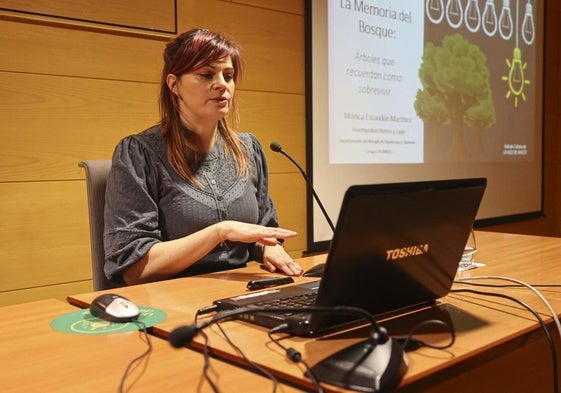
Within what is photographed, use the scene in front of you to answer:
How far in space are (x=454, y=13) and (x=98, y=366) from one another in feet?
11.1

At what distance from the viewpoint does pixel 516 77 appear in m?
4.20

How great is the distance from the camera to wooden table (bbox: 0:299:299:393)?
0.77 metres

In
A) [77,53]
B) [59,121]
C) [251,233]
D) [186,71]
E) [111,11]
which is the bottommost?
[251,233]

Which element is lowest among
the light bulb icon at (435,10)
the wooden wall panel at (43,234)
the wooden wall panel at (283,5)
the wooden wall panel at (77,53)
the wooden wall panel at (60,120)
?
the wooden wall panel at (43,234)

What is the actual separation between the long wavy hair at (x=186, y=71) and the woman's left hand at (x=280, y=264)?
0.30 meters

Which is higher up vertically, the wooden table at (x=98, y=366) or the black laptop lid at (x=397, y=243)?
the black laptop lid at (x=397, y=243)

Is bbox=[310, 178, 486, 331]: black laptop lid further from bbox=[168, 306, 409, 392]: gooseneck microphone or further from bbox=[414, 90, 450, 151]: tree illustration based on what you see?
bbox=[414, 90, 450, 151]: tree illustration

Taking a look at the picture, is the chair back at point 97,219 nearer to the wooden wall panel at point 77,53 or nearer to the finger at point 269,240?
the finger at point 269,240

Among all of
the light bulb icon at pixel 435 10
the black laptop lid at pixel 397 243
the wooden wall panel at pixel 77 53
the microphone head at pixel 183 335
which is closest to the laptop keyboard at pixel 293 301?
the black laptop lid at pixel 397 243

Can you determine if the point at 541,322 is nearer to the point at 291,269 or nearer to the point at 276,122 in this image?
the point at 291,269

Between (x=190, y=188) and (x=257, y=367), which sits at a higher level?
(x=190, y=188)

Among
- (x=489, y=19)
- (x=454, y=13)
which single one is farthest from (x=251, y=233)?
(x=489, y=19)

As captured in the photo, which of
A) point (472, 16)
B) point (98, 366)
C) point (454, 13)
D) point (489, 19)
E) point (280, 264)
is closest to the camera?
point (98, 366)

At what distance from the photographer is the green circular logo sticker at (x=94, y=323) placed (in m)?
1.01
